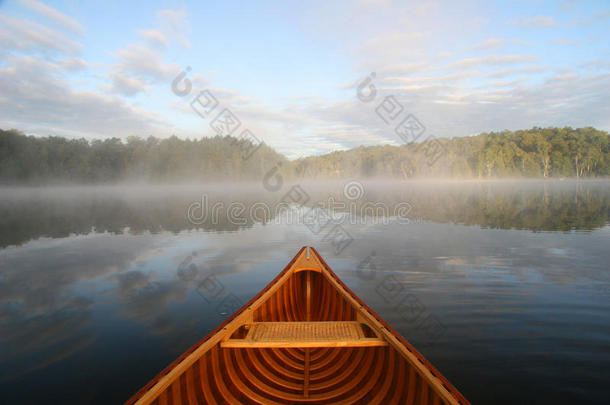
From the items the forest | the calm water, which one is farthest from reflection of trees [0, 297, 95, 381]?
the forest

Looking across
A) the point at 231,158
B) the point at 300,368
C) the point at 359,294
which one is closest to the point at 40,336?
the point at 300,368

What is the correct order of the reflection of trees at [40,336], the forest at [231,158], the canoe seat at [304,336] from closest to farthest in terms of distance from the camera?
1. the canoe seat at [304,336]
2. the reflection of trees at [40,336]
3. the forest at [231,158]

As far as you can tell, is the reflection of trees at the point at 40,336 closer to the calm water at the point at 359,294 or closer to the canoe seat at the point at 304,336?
the calm water at the point at 359,294

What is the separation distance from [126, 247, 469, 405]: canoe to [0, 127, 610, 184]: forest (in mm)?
116535

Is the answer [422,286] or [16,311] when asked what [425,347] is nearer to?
[422,286]

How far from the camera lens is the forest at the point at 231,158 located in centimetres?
9173

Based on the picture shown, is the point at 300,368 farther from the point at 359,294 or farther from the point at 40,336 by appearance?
the point at 40,336

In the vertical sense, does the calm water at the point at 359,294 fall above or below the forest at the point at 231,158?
below

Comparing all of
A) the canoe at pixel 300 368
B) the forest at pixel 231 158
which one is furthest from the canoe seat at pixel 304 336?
the forest at pixel 231 158

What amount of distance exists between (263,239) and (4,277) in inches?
340

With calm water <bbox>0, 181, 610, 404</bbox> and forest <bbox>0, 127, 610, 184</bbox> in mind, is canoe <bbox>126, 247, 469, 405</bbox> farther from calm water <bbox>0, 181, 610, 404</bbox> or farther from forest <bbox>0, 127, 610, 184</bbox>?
forest <bbox>0, 127, 610, 184</bbox>

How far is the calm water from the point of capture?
13.2ft

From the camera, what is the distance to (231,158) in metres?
124

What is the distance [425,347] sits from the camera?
466cm
